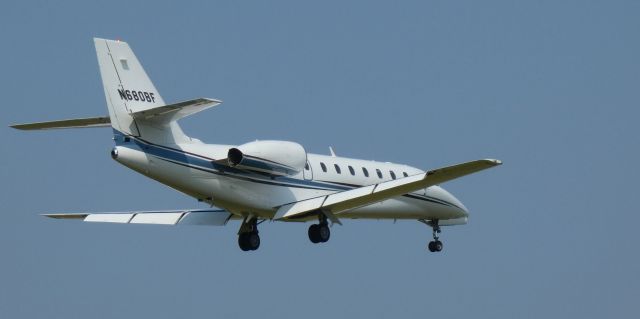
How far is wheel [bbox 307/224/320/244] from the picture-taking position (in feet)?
121

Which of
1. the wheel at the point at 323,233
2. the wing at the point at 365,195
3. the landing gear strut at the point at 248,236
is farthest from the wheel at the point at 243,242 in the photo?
the wheel at the point at 323,233

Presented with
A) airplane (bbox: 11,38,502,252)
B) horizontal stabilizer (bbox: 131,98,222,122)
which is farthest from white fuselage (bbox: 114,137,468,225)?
horizontal stabilizer (bbox: 131,98,222,122)

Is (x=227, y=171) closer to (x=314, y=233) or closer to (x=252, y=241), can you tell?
(x=252, y=241)

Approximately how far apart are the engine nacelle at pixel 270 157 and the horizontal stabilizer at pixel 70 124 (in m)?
3.31

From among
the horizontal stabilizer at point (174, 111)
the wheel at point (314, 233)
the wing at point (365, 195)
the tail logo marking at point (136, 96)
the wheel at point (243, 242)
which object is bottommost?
the wheel at point (243, 242)

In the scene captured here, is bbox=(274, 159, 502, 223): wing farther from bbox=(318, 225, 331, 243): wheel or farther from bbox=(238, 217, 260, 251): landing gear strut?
bbox=(238, 217, 260, 251): landing gear strut

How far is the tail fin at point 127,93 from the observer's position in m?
32.8

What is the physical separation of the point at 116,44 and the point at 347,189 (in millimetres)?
8579

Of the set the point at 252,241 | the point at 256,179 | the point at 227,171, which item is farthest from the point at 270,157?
the point at 252,241

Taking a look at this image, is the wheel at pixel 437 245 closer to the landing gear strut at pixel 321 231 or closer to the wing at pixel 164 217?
the landing gear strut at pixel 321 231

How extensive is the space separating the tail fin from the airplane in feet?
0.08

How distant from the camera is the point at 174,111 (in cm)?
3219

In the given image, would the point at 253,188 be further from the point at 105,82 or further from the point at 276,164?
the point at 105,82

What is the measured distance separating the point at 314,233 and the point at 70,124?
7614mm
